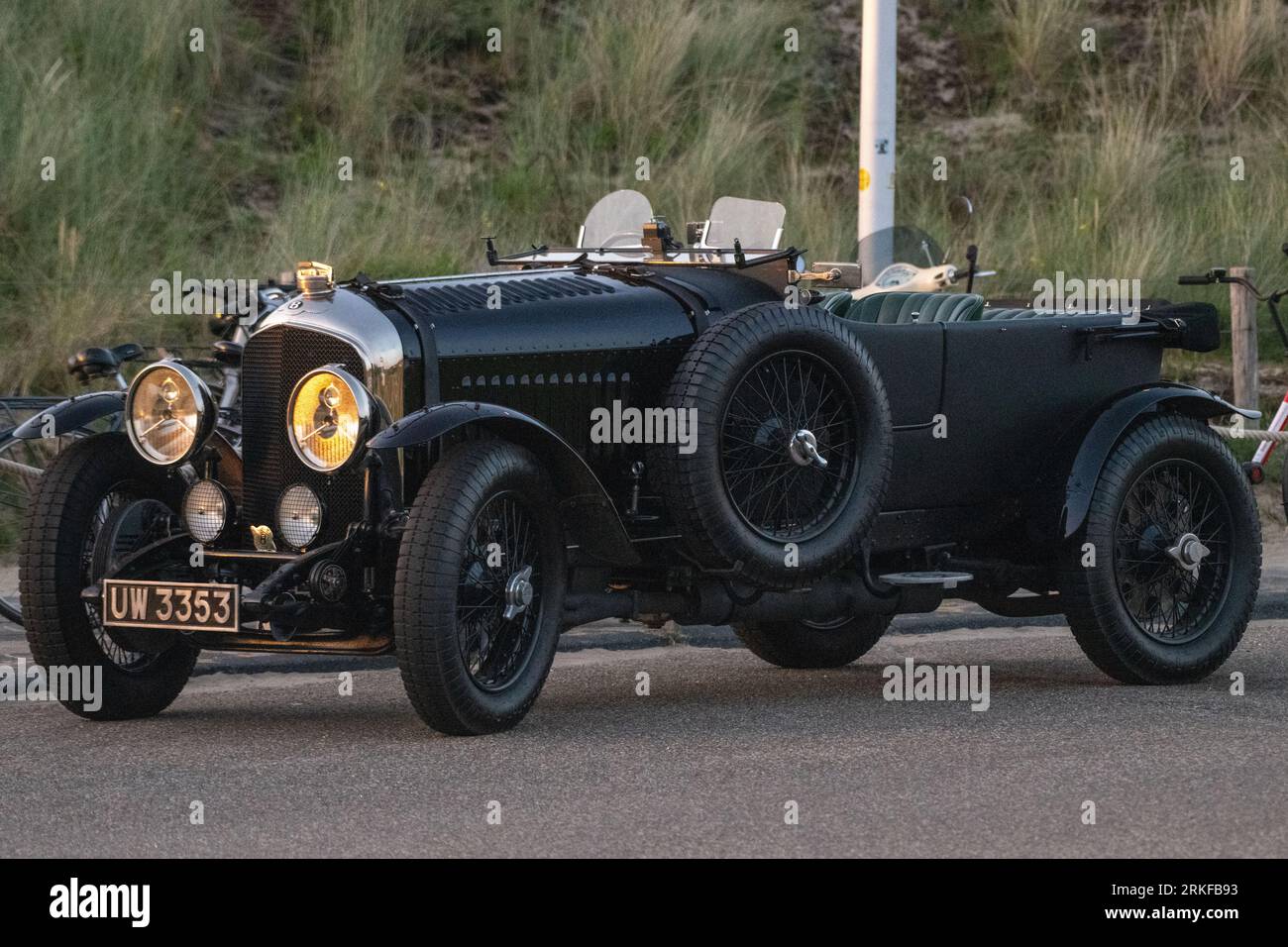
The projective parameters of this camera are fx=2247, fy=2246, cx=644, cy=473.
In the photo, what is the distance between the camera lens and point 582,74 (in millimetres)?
17031

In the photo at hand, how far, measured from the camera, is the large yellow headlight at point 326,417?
21.6 ft

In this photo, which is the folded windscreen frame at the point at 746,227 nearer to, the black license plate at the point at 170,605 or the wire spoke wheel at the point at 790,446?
the wire spoke wheel at the point at 790,446

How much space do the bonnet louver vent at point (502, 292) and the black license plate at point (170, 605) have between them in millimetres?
1075

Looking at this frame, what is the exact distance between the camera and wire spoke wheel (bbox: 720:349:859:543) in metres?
7.08

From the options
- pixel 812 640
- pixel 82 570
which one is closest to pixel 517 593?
pixel 82 570

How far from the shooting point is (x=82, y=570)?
6906 millimetres

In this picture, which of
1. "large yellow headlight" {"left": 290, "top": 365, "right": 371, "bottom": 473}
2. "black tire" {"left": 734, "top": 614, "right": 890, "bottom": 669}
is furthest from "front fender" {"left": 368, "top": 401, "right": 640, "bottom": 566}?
"black tire" {"left": 734, "top": 614, "right": 890, "bottom": 669}

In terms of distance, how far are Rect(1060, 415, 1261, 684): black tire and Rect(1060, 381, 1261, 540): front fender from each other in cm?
4

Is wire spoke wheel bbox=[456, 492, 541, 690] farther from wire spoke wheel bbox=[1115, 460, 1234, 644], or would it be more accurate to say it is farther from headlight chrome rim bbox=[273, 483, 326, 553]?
wire spoke wheel bbox=[1115, 460, 1234, 644]

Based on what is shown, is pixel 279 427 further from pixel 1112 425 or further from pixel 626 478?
pixel 1112 425

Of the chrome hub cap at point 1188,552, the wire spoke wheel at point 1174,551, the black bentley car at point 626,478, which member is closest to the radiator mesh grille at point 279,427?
the black bentley car at point 626,478

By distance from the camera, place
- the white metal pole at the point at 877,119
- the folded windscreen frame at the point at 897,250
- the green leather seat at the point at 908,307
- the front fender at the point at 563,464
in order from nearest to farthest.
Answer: the front fender at the point at 563,464
the green leather seat at the point at 908,307
the folded windscreen frame at the point at 897,250
the white metal pole at the point at 877,119

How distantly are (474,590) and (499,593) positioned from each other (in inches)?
3.5
